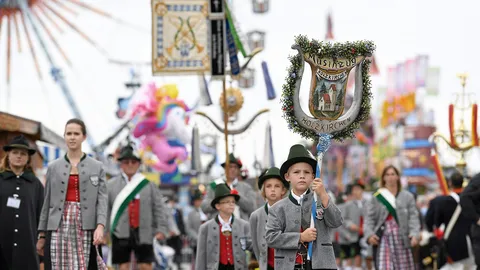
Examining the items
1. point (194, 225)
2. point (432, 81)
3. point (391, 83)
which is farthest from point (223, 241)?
point (391, 83)

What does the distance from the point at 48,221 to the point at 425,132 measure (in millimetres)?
89349

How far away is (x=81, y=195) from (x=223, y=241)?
1.95 m

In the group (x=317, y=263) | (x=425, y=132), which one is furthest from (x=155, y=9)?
(x=425, y=132)

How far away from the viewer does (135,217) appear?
548 inches

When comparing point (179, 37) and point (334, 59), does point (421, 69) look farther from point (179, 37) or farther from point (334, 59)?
point (334, 59)

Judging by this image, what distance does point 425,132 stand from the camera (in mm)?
97625

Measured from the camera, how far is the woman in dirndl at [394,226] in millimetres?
14125

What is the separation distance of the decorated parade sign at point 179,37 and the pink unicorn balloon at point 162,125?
13416 mm

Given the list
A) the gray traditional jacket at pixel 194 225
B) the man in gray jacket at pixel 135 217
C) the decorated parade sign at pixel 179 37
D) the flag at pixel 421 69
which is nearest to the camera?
the man in gray jacket at pixel 135 217

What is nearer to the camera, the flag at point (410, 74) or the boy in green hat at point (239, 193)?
the boy in green hat at point (239, 193)

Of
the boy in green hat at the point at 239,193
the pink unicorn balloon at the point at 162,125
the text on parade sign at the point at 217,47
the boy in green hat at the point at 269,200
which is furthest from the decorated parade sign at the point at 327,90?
the pink unicorn balloon at the point at 162,125

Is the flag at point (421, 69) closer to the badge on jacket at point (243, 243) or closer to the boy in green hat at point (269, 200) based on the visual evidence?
the badge on jacket at point (243, 243)

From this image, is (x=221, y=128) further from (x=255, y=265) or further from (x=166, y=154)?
(x=166, y=154)

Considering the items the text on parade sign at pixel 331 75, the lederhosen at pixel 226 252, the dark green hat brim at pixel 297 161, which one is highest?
the text on parade sign at pixel 331 75
